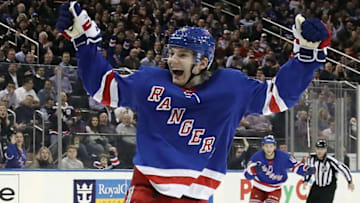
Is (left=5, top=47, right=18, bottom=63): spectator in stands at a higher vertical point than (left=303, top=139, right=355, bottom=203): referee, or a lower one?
higher

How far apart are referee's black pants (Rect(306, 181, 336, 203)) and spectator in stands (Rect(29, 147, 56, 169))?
3.67 m

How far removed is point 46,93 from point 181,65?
624 cm

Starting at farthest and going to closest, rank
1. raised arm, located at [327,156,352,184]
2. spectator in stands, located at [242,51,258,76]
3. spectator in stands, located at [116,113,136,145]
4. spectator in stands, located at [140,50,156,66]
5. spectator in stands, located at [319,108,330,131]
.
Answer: spectator in stands, located at [242,51,258,76] → spectator in stands, located at [140,50,156,66] → spectator in stands, located at [319,108,330,131] → raised arm, located at [327,156,352,184] → spectator in stands, located at [116,113,136,145]

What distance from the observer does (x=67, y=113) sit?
9.77 meters

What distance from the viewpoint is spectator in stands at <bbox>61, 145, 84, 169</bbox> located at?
389 inches

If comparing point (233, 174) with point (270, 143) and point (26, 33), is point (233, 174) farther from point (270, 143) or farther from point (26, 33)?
point (26, 33)

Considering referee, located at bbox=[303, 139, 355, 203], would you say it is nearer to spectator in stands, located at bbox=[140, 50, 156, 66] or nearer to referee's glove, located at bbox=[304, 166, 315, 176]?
referee's glove, located at bbox=[304, 166, 315, 176]

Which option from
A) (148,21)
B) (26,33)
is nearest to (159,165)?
(26,33)

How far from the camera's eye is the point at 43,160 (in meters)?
9.73

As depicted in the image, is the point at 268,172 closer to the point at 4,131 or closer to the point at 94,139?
the point at 94,139

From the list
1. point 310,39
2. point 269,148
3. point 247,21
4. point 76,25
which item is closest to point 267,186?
point 269,148

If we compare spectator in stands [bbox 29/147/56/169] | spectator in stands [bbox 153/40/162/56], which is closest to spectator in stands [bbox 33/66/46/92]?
spectator in stands [bbox 29/147/56/169]

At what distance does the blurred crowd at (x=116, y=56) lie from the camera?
9.51 meters

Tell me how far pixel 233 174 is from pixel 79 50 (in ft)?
26.0
